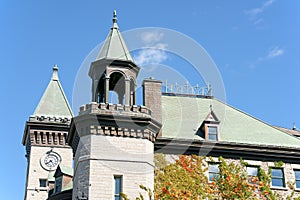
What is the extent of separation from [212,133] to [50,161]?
77.2ft

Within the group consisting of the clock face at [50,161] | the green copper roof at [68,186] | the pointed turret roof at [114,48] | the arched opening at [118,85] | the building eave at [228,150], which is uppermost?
the pointed turret roof at [114,48]

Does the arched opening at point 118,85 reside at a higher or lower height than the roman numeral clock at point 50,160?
higher

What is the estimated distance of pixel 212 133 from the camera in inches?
1324

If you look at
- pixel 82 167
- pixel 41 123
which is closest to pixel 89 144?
pixel 82 167

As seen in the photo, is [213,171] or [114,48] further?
[114,48]

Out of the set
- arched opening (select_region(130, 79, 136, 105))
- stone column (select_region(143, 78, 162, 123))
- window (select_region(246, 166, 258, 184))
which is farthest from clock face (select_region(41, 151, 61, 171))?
window (select_region(246, 166, 258, 184))

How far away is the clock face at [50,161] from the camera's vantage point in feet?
172

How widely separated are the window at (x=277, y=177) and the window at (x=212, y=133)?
405 centimetres

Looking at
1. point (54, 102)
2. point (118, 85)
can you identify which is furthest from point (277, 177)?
point (54, 102)

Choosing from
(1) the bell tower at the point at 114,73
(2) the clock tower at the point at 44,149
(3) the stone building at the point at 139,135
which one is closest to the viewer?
(3) the stone building at the point at 139,135

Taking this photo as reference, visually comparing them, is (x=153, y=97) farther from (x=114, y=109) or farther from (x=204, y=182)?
(x=204, y=182)

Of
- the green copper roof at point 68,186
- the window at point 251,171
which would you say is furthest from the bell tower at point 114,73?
the window at point 251,171

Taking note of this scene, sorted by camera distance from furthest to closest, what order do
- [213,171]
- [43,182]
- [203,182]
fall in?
1. [43,182]
2. [213,171]
3. [203,182]

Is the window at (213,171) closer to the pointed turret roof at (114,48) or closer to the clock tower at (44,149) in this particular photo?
the pointed turret roof at (114,48)
